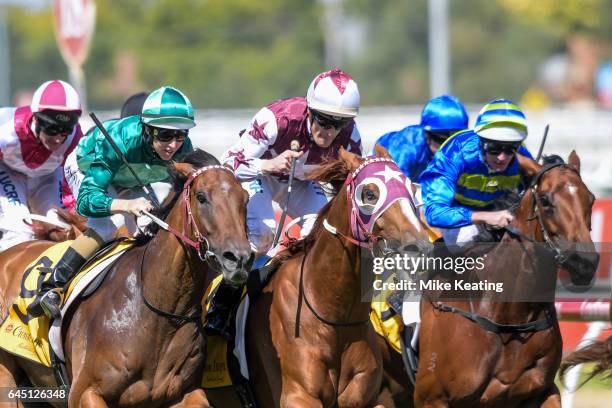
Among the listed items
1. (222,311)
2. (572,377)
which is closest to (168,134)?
(222,311)

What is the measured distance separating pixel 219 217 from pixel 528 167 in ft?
6.35

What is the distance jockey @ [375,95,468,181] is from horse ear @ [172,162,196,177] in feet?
9.87

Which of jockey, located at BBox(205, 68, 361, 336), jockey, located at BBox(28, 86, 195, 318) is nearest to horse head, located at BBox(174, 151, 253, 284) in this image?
jockey, located at BBox(28, 86, 195, 318)

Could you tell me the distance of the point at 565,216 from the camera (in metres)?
6.32

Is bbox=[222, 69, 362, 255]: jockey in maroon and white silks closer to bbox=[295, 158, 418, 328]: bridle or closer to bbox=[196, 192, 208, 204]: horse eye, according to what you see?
bbox=[295, 158, 418, 328]: bridle

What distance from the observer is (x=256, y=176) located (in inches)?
279

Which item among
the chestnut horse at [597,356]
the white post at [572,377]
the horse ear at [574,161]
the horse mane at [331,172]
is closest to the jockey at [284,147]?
the horse mane at [331,172]

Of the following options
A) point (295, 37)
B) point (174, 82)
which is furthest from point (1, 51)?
point (295, 37)

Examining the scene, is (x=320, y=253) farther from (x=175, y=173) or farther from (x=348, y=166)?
(x=175, y=173)

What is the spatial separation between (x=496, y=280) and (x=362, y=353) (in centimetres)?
94

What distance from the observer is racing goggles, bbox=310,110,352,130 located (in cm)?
672

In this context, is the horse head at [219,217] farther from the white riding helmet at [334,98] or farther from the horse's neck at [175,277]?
the white riding helmet at [334,98]

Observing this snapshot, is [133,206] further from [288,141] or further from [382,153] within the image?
[382,153]

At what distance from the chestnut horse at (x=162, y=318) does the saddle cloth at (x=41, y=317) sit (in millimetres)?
337
